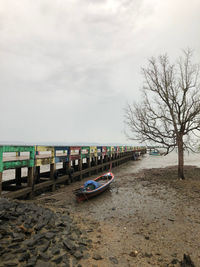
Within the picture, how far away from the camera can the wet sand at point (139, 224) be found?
13.5ft

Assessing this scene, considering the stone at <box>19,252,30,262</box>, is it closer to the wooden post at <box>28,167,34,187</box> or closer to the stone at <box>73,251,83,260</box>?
the stone at <box>73,251,83,260</box>

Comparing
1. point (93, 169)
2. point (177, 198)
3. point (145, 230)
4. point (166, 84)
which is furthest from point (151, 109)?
point (145, 230)

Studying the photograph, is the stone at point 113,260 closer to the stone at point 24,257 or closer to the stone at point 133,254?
the stone at point 133,254

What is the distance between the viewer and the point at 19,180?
10094 millimetres

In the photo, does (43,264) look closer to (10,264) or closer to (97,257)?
(10,264)

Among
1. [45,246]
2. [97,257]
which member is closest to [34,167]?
[45,246]

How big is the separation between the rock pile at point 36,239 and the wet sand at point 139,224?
1.45 feet

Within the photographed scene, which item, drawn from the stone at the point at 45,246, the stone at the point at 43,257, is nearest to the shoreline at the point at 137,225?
the stone at the point at 43,257

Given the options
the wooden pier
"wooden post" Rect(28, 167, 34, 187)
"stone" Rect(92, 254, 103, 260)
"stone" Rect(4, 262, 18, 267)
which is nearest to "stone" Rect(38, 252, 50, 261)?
"stone" Rect(4, 262, 18, 267)

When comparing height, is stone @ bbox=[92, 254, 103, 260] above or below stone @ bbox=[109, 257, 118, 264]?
above

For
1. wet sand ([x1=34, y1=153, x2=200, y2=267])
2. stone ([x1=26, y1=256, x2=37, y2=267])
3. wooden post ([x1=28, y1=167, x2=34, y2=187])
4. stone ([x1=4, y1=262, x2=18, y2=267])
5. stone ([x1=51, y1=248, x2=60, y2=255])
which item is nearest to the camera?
stone ([x1=4, y1=262, x2=18, y2=267])

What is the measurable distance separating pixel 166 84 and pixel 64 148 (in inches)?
388

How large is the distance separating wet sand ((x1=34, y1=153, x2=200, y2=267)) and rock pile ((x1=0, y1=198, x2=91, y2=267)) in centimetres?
44

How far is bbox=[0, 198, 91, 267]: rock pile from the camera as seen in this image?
3393 mm
